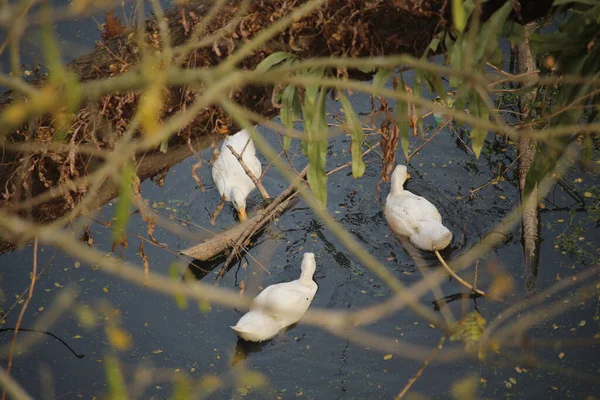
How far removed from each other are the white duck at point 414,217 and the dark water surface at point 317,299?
0.11 m

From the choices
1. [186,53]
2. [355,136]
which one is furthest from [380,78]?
[186,53]

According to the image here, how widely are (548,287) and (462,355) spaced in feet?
2.09

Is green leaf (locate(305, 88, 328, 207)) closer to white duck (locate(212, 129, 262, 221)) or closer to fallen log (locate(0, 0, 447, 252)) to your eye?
fallen log (locate(0, 0, 447, 252))

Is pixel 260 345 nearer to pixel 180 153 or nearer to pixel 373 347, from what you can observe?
pixel 373 347

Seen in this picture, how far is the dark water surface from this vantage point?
297cm

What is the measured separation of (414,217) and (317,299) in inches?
26.2

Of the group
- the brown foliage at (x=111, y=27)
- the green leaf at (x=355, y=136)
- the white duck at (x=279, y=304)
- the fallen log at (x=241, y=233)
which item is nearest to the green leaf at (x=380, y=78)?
the green leaf at (x=355, y=136)

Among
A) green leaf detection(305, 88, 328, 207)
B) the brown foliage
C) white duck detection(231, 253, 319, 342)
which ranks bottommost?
white duck detection(231, 253, 319, 342)

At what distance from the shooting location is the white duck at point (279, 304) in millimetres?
3129

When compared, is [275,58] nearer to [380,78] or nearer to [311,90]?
[311,90]

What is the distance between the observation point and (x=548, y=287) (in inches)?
129

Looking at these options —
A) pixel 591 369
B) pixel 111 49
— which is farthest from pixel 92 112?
pixel 591 369

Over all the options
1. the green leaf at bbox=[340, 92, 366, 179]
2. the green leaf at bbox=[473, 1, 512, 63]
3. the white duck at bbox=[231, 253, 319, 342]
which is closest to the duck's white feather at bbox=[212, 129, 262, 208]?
the white duck at bbox=[231, 253, 319, 342]

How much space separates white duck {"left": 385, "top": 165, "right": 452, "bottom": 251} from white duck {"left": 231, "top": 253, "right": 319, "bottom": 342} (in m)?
0.58
